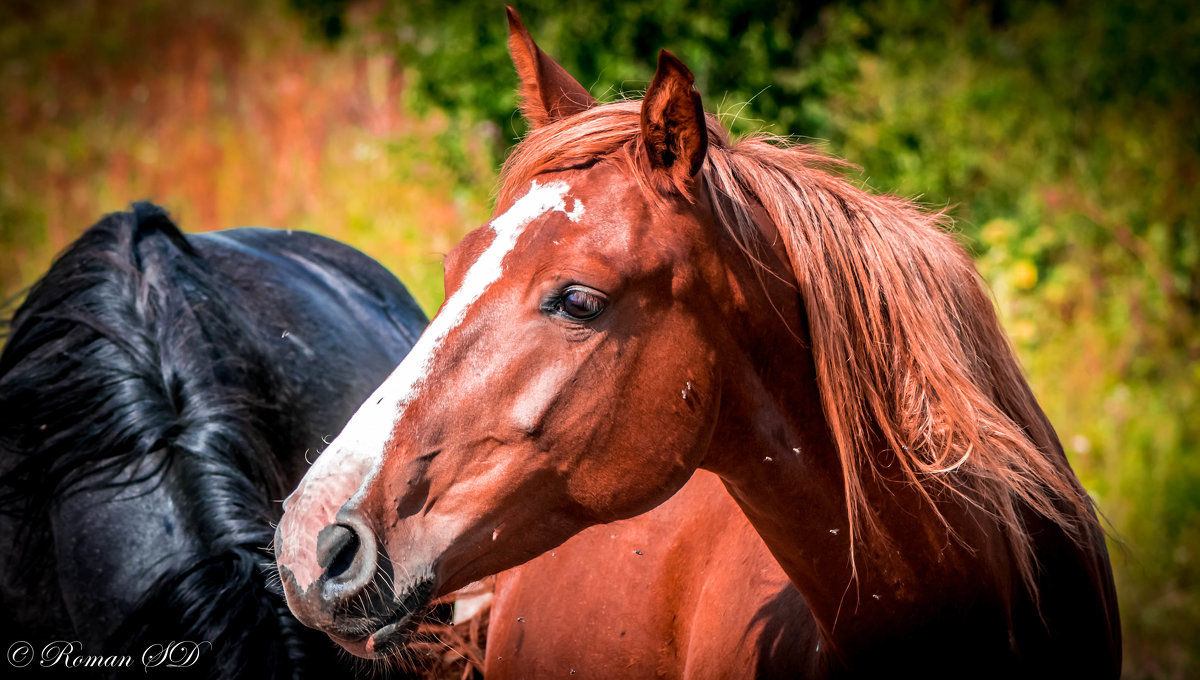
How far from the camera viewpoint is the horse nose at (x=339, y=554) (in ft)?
4.50

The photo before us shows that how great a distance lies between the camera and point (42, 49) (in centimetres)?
1095

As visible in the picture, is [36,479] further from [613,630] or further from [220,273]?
[613,630]

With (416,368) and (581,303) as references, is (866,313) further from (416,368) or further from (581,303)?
(416,368)

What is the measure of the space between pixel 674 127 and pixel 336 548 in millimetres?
840

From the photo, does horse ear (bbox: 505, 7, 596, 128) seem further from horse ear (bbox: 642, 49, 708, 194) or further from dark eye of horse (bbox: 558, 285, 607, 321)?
dark eye of horse (bbox: 558, 285, 607, 321)

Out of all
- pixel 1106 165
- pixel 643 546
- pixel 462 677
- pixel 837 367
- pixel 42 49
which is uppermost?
pixel 42 49

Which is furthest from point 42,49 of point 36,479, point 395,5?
point 36,479

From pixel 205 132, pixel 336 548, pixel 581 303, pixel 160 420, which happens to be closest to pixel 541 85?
pixel 581 303

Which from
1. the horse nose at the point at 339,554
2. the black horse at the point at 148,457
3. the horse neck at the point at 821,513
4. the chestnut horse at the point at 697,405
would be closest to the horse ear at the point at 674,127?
the chestnut horse at the point at 697,405

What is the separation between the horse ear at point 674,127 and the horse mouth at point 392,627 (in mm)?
765

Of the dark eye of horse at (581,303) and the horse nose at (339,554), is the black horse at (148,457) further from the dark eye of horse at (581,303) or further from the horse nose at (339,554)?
the dark eye of horse at (581,303)

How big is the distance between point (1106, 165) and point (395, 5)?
561 centimetres

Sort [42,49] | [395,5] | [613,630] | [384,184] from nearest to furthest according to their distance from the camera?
[613,630], [395,5], [384,184], [42,49]

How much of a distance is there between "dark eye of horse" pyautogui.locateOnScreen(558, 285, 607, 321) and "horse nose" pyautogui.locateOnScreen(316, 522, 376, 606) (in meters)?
0.45
